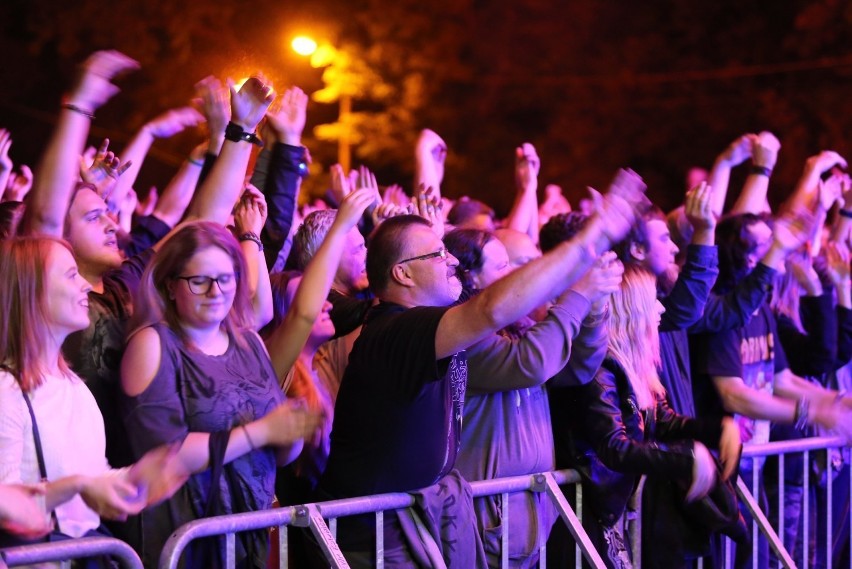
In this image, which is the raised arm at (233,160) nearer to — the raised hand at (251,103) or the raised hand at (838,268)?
the raised hand at (251,103)

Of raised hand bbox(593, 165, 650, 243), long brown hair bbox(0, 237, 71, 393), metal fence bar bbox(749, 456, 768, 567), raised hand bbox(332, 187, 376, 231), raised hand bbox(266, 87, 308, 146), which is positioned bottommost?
metal fence bar bbox(749, 456, 768, 567)

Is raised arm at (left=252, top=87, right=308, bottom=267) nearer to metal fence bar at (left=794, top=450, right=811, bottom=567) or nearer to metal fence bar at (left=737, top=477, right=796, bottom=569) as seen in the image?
metal fence bar at (left=737, top=477, right=796, bottom=569)

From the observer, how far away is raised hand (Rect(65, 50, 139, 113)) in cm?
383

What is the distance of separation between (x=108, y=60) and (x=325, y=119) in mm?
9776

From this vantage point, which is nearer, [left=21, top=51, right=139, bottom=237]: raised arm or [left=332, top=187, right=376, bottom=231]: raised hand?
[left=21, top=51, right=139, bottom=237]: raised arm

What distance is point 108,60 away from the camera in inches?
155

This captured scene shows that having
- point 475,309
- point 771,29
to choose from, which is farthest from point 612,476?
point 771,29

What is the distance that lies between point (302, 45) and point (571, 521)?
7401 mm

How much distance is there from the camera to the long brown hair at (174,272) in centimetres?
377

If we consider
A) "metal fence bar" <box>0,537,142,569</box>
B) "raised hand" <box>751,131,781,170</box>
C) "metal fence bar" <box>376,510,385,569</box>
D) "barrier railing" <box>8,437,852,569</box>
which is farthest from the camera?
"raised hand" <box>751,131,781,170</box>

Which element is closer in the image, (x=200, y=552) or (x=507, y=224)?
(x=200, y=552)

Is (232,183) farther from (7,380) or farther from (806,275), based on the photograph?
(806,275)

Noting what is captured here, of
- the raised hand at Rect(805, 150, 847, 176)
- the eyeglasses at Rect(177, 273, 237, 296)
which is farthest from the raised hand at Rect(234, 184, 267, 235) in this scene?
the raised hand at Rect(805, 150, 847, 176)

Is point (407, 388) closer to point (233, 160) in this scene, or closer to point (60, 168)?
point (233, 160)
